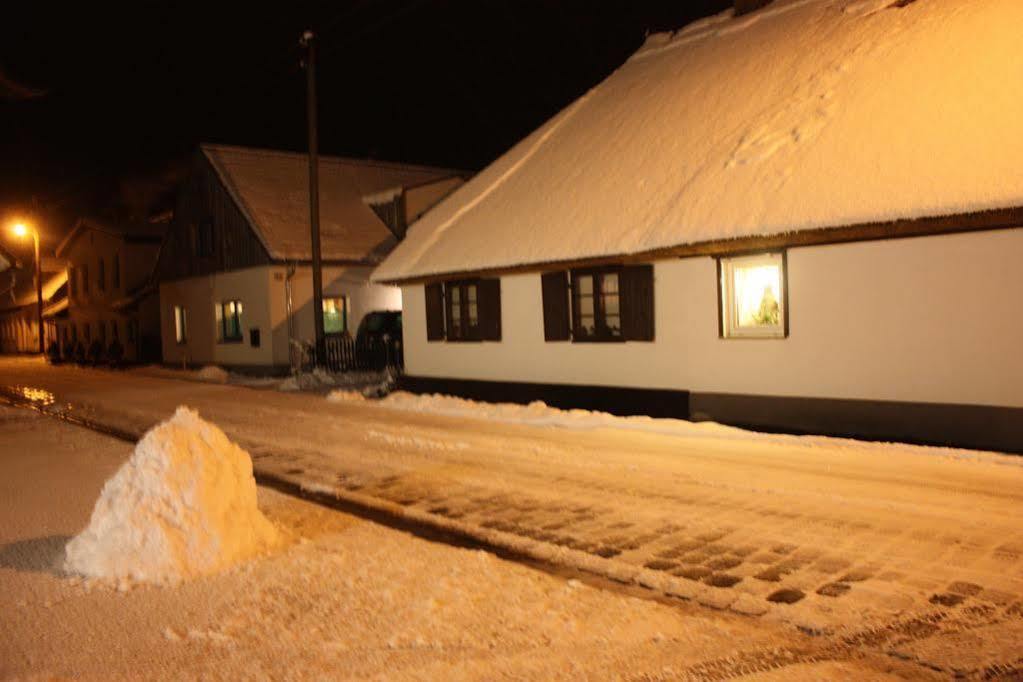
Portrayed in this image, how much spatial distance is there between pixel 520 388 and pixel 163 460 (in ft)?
33.7

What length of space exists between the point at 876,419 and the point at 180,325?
28044 millimetres

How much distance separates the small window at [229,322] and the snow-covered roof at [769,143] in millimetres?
10690

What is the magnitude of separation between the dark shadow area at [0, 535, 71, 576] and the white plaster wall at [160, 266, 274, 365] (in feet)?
62.6

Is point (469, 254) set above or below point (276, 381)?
above

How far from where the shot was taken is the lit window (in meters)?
11.9

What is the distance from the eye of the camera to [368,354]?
24.6 meters

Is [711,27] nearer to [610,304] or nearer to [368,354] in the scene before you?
[610,304]

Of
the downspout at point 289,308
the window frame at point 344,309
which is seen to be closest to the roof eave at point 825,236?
the downspout at point 289,308

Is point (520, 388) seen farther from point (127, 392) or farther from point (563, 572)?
point (127, 392)

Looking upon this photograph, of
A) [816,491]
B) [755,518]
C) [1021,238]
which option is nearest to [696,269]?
[1021,238]

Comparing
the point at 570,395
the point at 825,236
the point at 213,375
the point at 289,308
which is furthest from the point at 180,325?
the point at 825,236

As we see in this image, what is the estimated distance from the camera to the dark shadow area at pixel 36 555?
5.97 metres

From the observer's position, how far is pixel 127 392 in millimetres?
21922

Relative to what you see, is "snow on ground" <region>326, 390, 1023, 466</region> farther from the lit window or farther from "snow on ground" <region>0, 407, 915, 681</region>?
"snow on ground" <region>0, 407, 915, 681</region>
